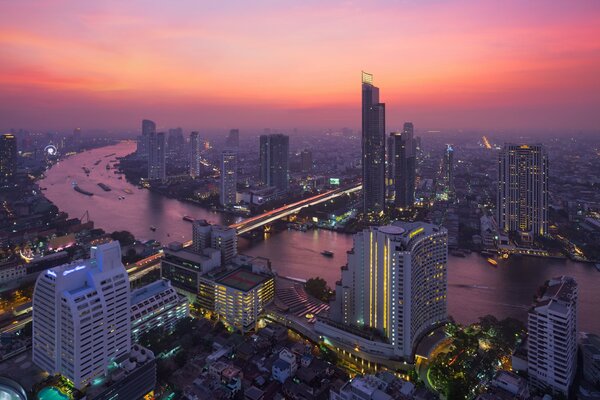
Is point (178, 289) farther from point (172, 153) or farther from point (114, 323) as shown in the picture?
point (172, 153)

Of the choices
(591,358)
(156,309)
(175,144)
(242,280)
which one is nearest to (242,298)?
(242,280)

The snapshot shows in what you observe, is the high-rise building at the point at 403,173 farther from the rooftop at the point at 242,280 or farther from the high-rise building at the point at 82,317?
the high-rise building at the point at 82,317

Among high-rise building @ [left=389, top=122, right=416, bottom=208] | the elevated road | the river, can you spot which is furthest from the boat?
high-rise building @ [left=389, top=122, right=416, bottom=208]

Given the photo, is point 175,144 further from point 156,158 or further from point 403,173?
point 403,173

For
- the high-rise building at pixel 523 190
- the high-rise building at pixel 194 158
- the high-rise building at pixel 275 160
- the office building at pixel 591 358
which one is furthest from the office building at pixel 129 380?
the high-rise building at pixel 194 158

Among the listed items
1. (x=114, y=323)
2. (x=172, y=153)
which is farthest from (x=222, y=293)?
(x=172, y=153)

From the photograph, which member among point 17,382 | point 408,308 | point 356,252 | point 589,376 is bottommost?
point 589,376
